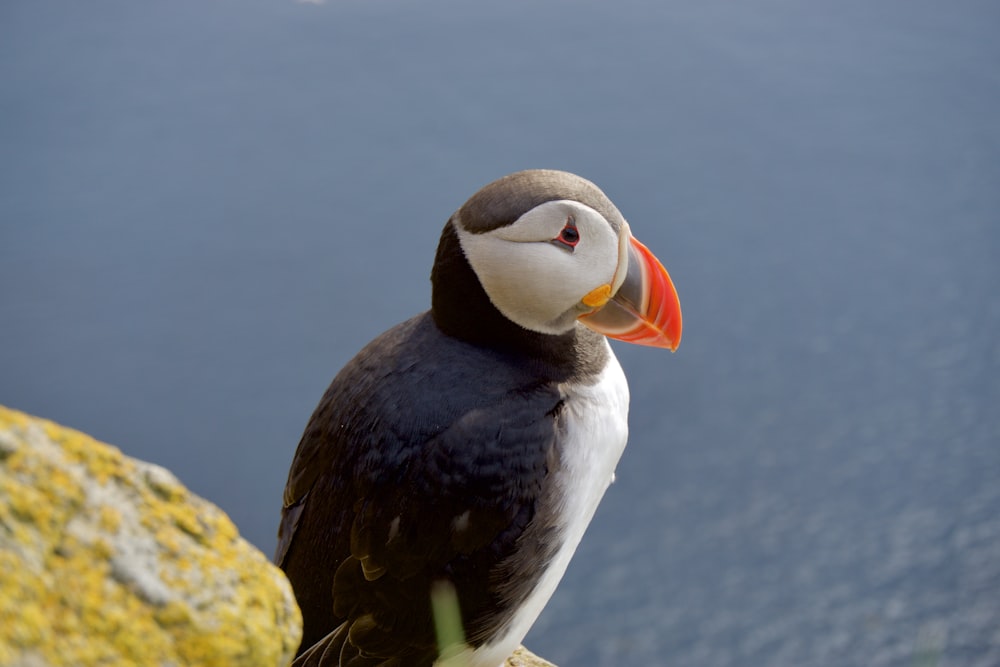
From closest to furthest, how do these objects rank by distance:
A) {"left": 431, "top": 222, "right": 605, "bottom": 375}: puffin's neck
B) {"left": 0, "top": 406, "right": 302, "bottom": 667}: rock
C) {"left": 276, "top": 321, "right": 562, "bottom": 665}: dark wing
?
{"left": 0, "top": 406, "right": 302, "bottom": 667}: rock, {"left": 276, "top": 321, "right": 562, "bottom": 665}: dark wing, {"left": 431, "top": 222, "right": 605, "bottom": 375}: puffin's neck

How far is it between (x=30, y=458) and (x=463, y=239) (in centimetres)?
134

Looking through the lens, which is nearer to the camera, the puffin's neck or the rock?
the rock

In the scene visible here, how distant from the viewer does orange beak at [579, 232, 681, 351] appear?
2412 millimetres

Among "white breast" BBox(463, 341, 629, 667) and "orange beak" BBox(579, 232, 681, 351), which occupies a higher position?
"orange beak" BBox(579, 232, 681, 351)

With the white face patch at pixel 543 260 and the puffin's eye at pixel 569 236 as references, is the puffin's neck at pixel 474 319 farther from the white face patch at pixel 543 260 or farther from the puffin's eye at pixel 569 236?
the puffin's eye at pixel 569 236

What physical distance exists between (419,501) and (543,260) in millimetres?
618

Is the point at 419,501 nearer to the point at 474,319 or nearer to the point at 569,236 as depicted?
the point at 474,319

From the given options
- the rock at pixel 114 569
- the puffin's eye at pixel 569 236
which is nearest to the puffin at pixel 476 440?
the puffin's eye at pixel 569 236

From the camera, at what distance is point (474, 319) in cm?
234

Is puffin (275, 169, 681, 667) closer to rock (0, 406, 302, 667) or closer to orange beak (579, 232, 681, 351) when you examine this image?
orange beak (579, 232, 681, 351)

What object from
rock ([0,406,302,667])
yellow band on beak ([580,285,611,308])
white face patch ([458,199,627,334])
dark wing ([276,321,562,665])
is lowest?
dark wing ([276,321,562,665])

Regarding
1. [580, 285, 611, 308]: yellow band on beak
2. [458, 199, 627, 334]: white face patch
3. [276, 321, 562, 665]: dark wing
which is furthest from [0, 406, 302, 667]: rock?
[580, 285, 611, 308]: yellow band on beak

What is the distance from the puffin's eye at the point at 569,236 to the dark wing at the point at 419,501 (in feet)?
1.07

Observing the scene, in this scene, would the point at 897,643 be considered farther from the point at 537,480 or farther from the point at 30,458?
the point at 30,458
